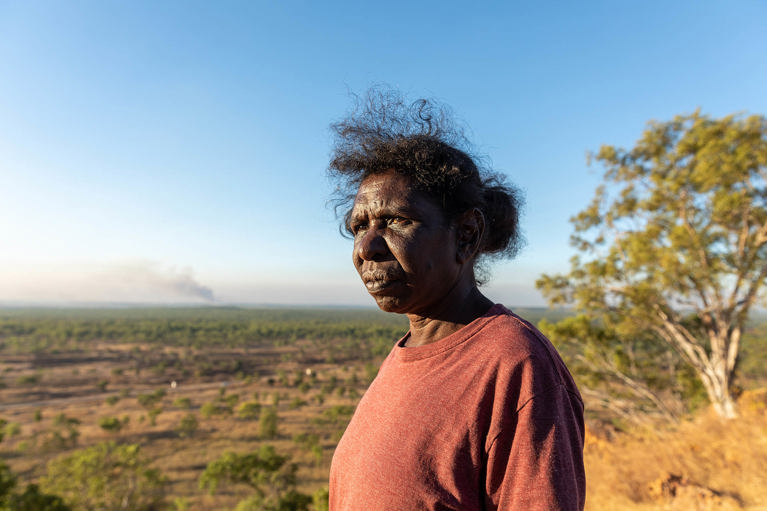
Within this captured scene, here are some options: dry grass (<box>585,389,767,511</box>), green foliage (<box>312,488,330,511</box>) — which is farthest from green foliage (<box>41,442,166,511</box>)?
dry grass (<box>585,389,767,511</box>)

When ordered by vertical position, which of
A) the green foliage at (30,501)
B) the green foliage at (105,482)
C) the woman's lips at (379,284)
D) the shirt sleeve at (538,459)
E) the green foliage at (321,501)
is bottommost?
the green foliage at (105,482)

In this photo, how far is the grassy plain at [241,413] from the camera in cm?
495

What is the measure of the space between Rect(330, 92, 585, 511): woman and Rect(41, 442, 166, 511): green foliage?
73.5ft

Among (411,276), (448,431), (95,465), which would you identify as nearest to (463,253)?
(411,276)

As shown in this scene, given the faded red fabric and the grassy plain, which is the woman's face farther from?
the grassy plain

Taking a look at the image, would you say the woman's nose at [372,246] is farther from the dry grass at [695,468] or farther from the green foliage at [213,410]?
the green foliage at [213,410]

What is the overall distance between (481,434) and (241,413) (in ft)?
120

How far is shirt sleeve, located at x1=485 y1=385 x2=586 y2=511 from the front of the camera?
0.80m

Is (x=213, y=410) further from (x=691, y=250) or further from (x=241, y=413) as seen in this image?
(x=691, y=250)

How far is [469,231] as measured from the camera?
1.25 meters

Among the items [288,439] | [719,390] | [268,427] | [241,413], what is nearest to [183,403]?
[241,413]

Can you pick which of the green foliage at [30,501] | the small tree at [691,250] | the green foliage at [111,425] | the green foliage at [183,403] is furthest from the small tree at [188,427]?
the small tree at [691,250]

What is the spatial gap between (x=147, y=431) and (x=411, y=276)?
37442mm

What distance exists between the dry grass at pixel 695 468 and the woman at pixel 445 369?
4.25 metres
